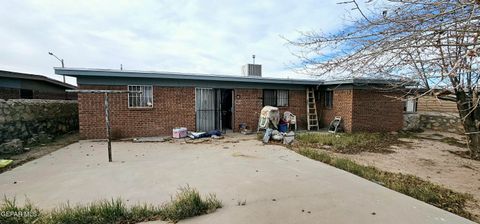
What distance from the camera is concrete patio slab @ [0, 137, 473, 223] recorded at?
2849mm

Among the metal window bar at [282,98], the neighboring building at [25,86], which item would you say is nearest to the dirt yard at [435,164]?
the metal window bar at [282,98]

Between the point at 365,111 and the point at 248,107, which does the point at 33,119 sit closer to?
the point at 248,107

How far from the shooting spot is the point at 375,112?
11.5 metres

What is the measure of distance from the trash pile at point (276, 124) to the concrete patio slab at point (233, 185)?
6.16 ft

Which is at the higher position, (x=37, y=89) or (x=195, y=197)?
(x=37, y=89)

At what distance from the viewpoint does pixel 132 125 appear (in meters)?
9.15

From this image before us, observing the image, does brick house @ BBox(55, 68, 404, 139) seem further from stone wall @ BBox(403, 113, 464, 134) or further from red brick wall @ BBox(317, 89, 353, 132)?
stone wall @ BBox(403, 113, 464, 134)

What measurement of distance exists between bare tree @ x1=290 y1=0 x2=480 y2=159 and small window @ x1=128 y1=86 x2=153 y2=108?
7679 mm

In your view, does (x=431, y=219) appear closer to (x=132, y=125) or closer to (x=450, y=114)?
(x=132, y=125)

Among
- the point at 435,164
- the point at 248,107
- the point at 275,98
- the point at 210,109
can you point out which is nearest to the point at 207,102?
the point at 210,109

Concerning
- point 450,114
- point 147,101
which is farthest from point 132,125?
point 450,114

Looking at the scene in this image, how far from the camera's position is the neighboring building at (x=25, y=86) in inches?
407

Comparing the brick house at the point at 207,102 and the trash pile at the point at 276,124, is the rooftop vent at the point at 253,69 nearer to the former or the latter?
the brick house at the point at 207,102

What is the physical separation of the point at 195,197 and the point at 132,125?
7.27 meters
